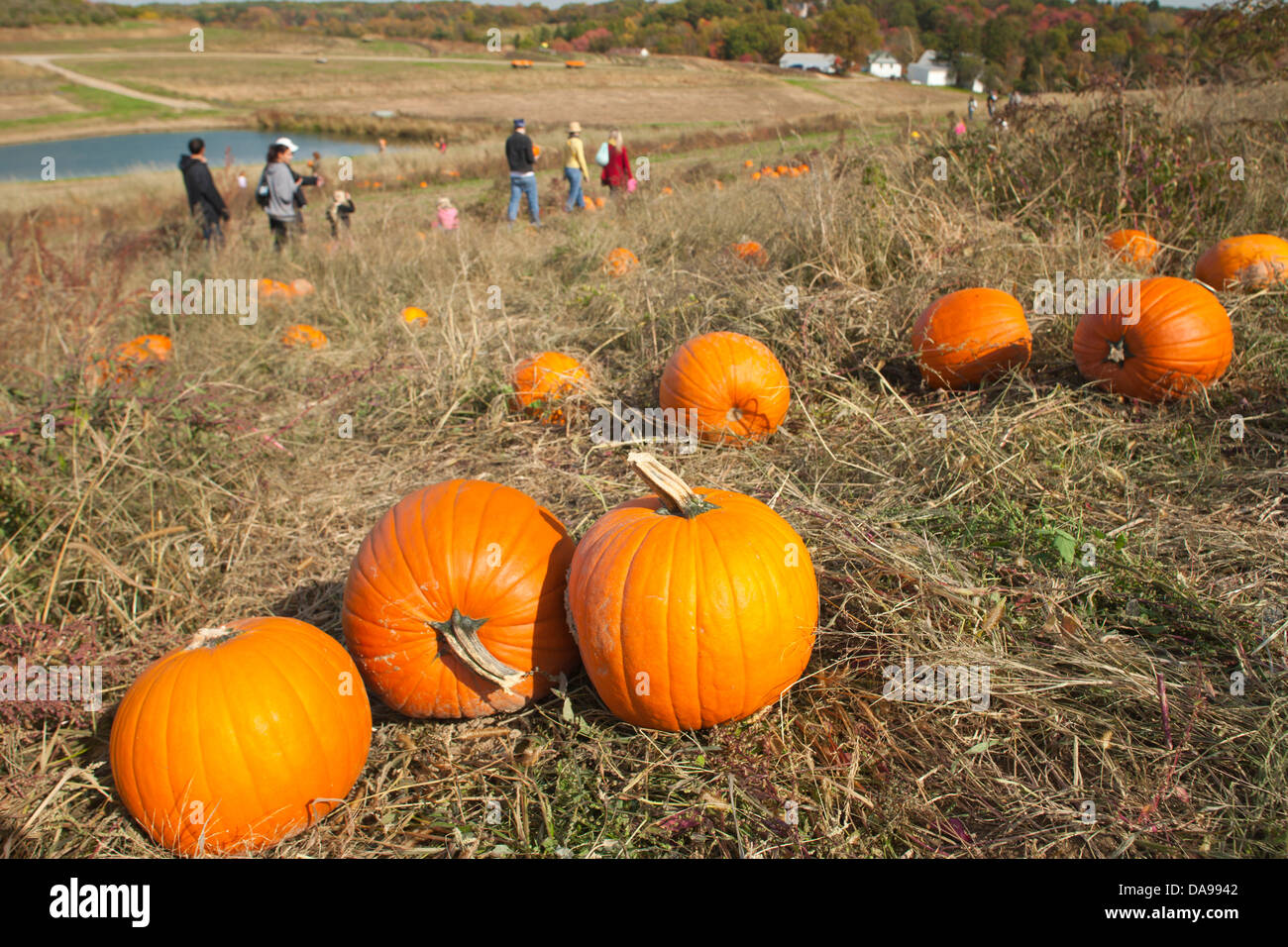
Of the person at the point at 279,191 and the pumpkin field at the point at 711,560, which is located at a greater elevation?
the person at the point at 279,191

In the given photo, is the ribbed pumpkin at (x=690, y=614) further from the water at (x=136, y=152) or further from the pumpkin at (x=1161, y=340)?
the water at (x=136, y=152)

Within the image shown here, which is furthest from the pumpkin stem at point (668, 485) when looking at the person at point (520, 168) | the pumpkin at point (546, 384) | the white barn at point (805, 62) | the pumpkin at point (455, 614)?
the white barn at point (805, 62)

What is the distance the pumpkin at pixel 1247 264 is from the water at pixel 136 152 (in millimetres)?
28529

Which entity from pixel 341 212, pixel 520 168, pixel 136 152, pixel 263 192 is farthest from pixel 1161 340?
pixel 136 152

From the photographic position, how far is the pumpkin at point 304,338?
579 cm

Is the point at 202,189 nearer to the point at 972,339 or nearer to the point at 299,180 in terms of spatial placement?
the point at 299,180

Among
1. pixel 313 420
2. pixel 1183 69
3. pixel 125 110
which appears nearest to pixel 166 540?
pixel 313 420

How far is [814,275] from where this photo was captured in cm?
507

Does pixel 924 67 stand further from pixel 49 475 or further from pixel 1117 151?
pixel 49 475

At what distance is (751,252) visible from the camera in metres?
5.81

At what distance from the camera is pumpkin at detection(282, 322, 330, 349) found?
5.79 metres

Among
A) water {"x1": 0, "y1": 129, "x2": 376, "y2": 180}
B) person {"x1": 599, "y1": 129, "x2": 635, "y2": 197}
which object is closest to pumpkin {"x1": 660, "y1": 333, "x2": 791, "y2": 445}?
person {"x1": 599, "y1": 129, "x2": 635, "y2": 197}

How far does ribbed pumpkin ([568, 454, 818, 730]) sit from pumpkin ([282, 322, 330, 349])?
4.48 meters

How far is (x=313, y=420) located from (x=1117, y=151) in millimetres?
6234
